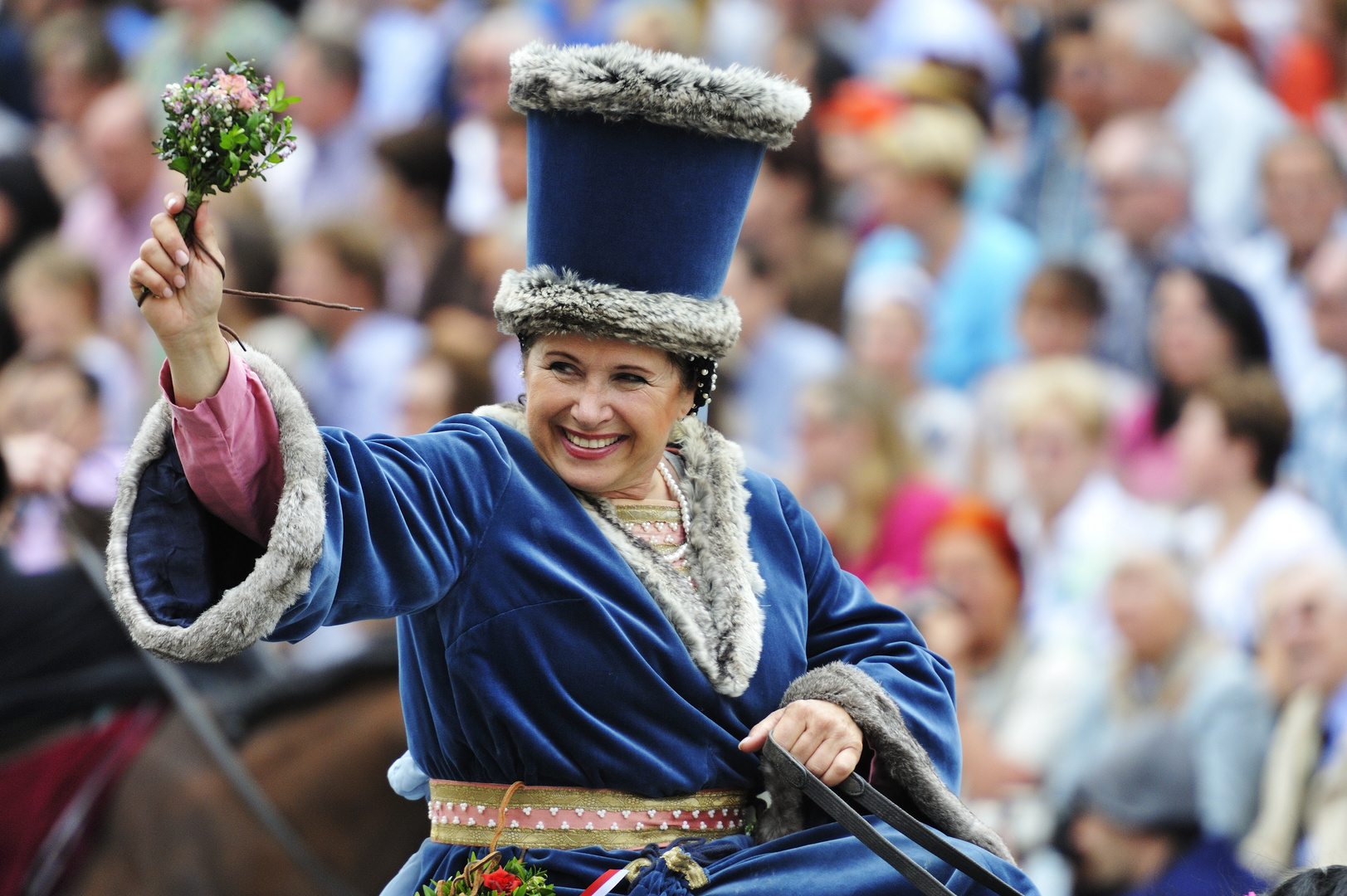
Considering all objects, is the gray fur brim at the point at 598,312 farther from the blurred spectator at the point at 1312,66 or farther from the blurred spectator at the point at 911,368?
the blurred spectator at the point at 1312,66

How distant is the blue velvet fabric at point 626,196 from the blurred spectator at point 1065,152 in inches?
195

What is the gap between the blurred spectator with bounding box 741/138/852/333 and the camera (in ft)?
27.3

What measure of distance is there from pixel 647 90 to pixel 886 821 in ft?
3.96

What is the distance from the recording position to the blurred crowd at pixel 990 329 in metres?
6.11

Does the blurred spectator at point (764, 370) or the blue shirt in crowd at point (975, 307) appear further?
the blurred spectator at point (764, 370)

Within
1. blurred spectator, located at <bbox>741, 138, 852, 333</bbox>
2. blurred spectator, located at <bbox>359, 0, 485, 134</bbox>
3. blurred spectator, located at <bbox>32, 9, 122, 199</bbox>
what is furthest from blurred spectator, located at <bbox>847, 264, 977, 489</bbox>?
blurred spectator, located at <bbox>32, 9, 122, 199</bbox>

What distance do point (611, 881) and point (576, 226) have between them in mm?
1043

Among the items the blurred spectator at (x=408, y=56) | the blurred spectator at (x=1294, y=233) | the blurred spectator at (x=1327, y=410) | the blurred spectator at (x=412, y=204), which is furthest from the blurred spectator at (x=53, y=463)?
the blurred spectator at (x=1294, y=233)

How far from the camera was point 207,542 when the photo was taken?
8.46 ft

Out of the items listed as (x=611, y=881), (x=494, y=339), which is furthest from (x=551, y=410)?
(x=494, y=339)

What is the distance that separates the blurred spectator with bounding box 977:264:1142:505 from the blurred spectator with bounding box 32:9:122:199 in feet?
20.2

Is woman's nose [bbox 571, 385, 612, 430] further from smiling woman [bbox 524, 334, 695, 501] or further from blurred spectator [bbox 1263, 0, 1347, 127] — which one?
blurred spectator [bbox 1263, 0, 1347, 127]

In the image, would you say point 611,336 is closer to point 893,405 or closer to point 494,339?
point 893,405

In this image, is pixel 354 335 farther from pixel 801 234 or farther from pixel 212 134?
pixel 212 134
